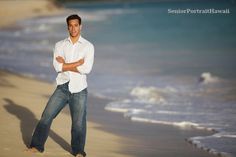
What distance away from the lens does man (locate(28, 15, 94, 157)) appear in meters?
7.01

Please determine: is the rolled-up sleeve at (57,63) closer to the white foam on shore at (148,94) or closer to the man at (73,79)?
the man at (73,79)

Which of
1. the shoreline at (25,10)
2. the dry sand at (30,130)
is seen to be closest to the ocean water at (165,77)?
the dry sand at (30,130)

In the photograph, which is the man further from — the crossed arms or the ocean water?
the ocean water

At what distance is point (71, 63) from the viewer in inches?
277

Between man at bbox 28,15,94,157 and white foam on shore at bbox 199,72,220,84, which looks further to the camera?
white foam on shore at bbox 199,72,220,84

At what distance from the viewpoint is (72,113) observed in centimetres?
714

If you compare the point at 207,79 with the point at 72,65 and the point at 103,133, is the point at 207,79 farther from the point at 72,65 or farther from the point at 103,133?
the point at 72,65

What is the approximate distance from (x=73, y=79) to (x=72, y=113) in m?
0.37

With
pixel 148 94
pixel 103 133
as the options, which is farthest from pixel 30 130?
pixel 148 94

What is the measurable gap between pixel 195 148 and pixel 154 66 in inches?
396

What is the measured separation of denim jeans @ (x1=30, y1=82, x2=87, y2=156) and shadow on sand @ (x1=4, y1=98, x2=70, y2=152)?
55 centimetres

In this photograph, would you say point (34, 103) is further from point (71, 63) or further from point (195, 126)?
point (71, 63)

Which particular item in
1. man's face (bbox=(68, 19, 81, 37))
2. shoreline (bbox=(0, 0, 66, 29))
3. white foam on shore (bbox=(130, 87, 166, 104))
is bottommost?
white foam on shore (bbox=(130, 87, 166, 104))

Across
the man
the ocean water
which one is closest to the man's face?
the man
